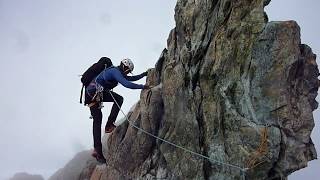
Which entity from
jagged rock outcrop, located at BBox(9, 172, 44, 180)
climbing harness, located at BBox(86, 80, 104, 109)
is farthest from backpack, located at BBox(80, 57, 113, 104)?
jagged rock outcrop, located at BBox(9, 172, 44, 180)

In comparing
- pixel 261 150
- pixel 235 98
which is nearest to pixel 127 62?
pixel 235 98

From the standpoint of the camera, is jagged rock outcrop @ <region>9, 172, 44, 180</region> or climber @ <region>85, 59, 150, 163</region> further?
jagged rock outcrop @ <region>9, 172, 44, 180</region>

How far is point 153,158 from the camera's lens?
22.6 metres

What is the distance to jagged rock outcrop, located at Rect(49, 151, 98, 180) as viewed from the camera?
31219 millimetres

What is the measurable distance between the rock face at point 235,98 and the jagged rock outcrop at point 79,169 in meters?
9.87

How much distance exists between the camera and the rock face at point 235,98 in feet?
59.6

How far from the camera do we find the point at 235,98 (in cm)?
1889

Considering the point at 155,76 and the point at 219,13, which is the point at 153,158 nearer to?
the point at 155,76

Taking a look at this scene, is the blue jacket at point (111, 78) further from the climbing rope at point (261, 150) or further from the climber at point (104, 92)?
the climbing rope at point (261, 150)

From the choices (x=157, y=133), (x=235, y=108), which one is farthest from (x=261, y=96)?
(x=157, y=133)

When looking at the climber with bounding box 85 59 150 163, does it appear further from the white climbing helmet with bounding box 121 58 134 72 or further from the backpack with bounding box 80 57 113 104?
the backpack with bounding box 80 57 113 104

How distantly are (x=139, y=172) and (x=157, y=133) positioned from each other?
101 inches

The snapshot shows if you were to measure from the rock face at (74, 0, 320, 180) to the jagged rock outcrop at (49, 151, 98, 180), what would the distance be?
987cm

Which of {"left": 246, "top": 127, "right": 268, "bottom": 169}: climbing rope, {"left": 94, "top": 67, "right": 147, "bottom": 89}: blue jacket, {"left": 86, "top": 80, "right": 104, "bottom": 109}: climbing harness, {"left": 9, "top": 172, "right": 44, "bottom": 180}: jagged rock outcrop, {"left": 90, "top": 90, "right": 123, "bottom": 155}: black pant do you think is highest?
{"left": 94, "top": 67, "right": 147, "bottom": 89}: blue jacket
